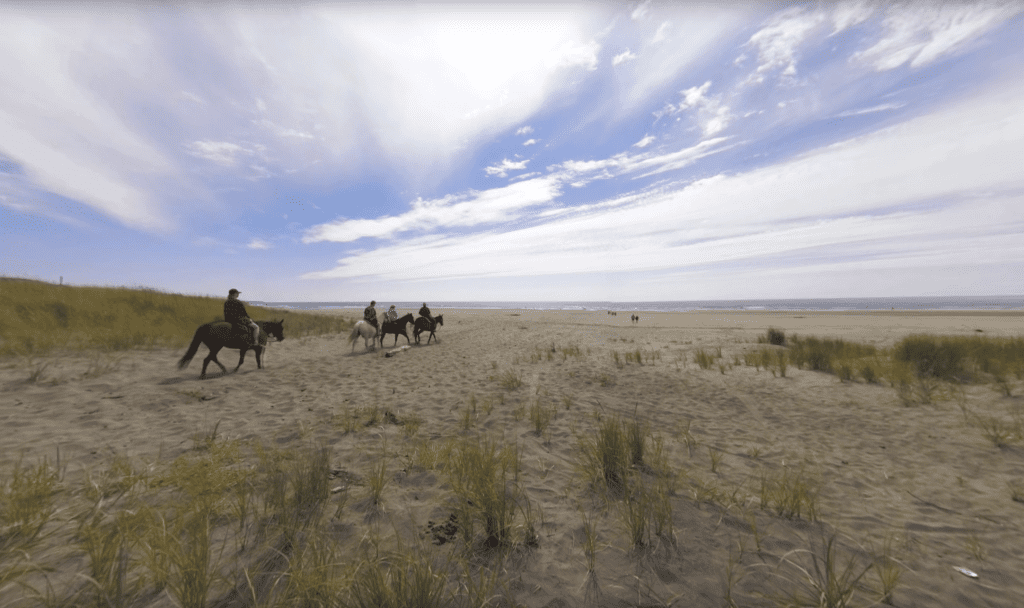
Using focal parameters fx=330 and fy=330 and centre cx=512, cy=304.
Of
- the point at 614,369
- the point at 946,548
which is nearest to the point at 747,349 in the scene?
the point at 614,369

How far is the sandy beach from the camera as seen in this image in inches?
103

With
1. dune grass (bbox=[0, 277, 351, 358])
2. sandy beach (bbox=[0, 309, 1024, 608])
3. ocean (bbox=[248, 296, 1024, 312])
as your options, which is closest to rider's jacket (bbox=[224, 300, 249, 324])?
sandy beach (bbox=[0, 309, 1024, 608])

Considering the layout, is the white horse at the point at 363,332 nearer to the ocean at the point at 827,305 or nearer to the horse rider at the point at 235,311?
the horse rider at the point at 235,311

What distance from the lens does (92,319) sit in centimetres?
1202

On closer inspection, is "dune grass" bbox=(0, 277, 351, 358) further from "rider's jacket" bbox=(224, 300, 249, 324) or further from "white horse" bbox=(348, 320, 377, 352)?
"white horse" bbox=(348, 320, 377, 352)

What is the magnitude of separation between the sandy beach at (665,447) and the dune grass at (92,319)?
1.43 metres

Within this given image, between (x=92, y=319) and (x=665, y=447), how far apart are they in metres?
19.0

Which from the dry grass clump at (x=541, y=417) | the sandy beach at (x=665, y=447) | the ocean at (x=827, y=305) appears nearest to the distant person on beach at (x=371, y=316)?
the sandy beach at (x=665, y=447)

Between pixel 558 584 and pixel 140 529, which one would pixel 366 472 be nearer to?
pixel 140 529

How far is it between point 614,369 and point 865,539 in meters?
7.49

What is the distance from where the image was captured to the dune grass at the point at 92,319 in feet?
31.9

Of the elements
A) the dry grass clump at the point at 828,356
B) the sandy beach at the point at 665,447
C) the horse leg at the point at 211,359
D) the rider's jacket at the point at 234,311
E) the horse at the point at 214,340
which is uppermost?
the rider's jacket at the point at 234,311

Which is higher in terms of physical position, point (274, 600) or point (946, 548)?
point (274, 600)

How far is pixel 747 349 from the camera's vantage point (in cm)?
1377
